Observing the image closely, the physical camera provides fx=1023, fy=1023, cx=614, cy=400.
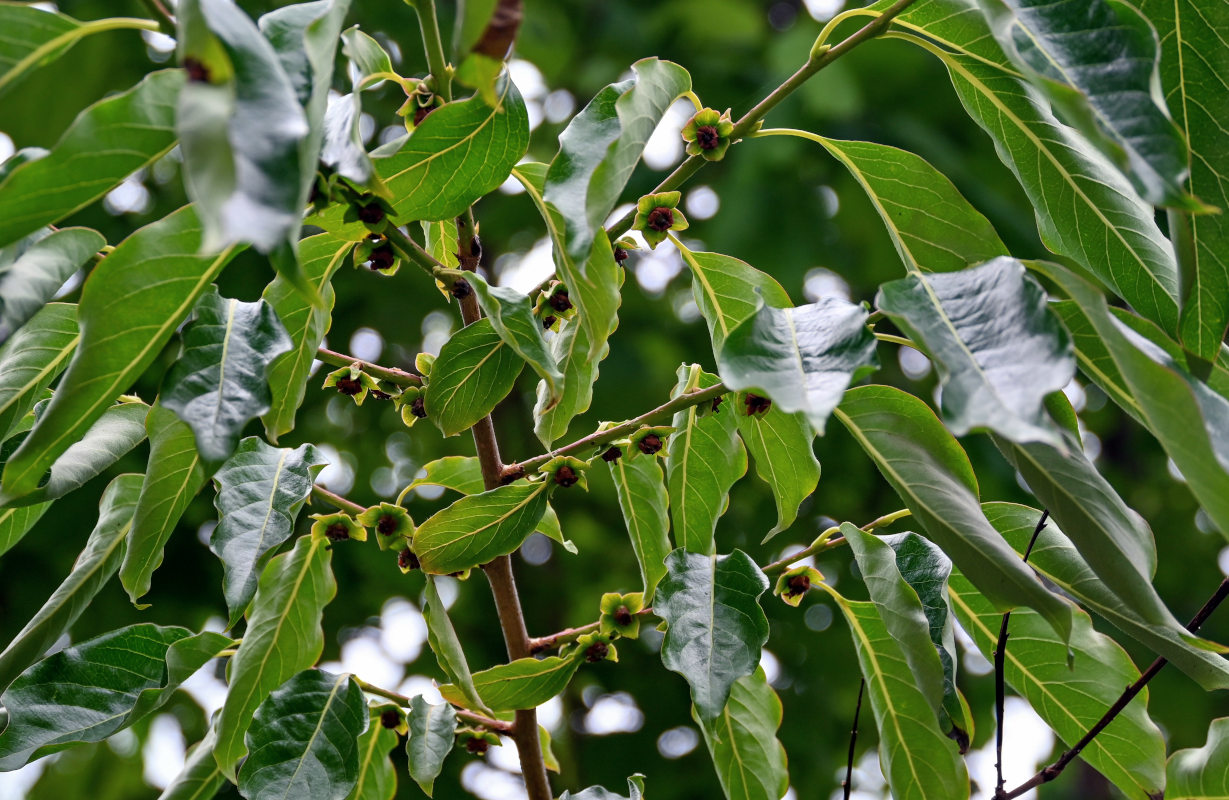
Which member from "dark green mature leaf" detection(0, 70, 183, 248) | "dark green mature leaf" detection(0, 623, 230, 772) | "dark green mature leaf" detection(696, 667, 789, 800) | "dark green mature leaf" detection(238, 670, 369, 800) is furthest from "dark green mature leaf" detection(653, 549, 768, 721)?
"dark green mature leaf" detection(0, 70, 183, 248)

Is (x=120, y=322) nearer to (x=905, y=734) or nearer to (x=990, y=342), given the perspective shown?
(x=990, y=342)

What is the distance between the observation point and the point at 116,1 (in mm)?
2197

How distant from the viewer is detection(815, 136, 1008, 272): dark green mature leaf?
0.77m

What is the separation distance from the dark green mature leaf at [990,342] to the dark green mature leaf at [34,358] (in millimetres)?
584

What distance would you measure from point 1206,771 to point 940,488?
1.24 feet

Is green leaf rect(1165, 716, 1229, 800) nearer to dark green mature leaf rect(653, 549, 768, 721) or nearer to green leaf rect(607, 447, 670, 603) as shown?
dark green mature leaf rect(653, 549, 768, 721)

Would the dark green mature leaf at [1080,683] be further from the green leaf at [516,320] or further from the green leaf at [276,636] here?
the green leaf at [276,636]

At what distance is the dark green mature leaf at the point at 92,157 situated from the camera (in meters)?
0.50

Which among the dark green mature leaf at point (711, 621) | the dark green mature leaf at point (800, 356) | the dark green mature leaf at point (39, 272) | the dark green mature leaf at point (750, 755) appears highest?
the dark green mature leaf at point (800, 356)

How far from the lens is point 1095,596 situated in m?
0.72

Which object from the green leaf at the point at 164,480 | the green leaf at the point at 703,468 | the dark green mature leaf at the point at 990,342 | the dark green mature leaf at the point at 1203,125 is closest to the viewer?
the dark green mature leaf at the point at 990,342

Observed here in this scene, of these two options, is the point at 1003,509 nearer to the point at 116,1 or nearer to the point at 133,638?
the point at 133,638

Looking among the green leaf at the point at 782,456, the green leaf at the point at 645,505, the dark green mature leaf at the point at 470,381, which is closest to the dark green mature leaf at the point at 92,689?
the dark green mature leaf at the point at 470,381

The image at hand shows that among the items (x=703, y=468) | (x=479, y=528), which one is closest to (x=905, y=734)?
(x=703, y=468)
